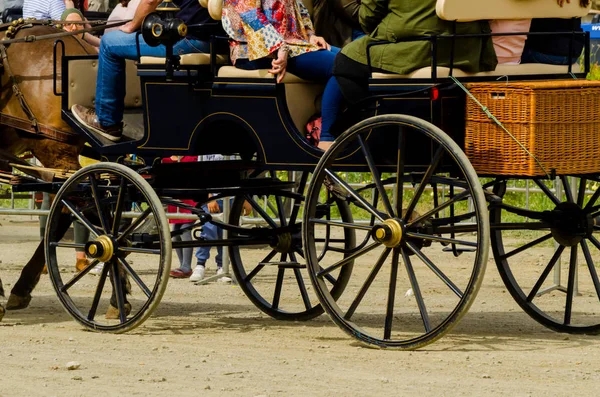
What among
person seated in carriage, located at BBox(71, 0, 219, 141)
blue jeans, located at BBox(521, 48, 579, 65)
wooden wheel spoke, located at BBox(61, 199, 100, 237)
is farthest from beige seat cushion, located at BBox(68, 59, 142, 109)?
blue jeans, located at BBox(521, 48, 579, 65)

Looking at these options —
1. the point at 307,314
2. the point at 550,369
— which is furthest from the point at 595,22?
the point at 550,369

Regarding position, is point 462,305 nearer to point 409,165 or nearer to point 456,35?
point 409,165

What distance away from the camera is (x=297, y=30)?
754 centimetres

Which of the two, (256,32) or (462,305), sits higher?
(256,32)

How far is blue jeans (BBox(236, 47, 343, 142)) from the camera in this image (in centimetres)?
724

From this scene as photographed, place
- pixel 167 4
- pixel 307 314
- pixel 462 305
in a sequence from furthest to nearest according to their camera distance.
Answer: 1. pixel 307 314
2. pixel 167 4
3. pixel 462 305

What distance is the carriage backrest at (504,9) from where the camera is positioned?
266 inches

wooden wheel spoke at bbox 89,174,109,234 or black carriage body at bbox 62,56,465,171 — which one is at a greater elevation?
black carriage body at bbox 62,56,465,171

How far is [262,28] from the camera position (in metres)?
7.38

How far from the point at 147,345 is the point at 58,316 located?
1.47 m

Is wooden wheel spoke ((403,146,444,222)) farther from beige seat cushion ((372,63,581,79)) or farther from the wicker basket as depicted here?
beige seat cushion ((372,63,581,79))

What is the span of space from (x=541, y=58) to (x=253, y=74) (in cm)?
155

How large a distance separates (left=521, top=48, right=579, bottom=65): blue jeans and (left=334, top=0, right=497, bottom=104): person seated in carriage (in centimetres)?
45

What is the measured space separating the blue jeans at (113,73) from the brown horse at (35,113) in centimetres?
70
